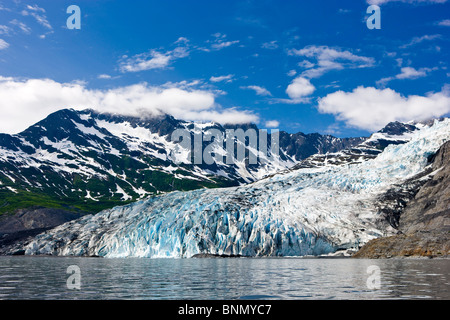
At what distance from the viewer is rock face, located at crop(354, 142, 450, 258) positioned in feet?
262

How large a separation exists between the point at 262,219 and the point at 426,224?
40.8 meters

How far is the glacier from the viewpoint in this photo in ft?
340

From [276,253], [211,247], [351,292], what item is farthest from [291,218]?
[351,292]

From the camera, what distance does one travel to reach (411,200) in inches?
4397

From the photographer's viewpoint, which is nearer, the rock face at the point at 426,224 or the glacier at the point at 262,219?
the rock face at the point at 426,224

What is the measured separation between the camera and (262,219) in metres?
108

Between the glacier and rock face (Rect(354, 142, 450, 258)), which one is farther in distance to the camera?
the glacier

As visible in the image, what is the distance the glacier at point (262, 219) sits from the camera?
103625 mm

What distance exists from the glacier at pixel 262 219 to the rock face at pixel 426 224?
18.8 feet

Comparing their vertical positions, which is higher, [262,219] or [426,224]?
[262,219]

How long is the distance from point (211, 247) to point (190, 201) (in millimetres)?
21731

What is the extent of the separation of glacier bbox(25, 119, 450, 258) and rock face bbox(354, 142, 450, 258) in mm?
5726
